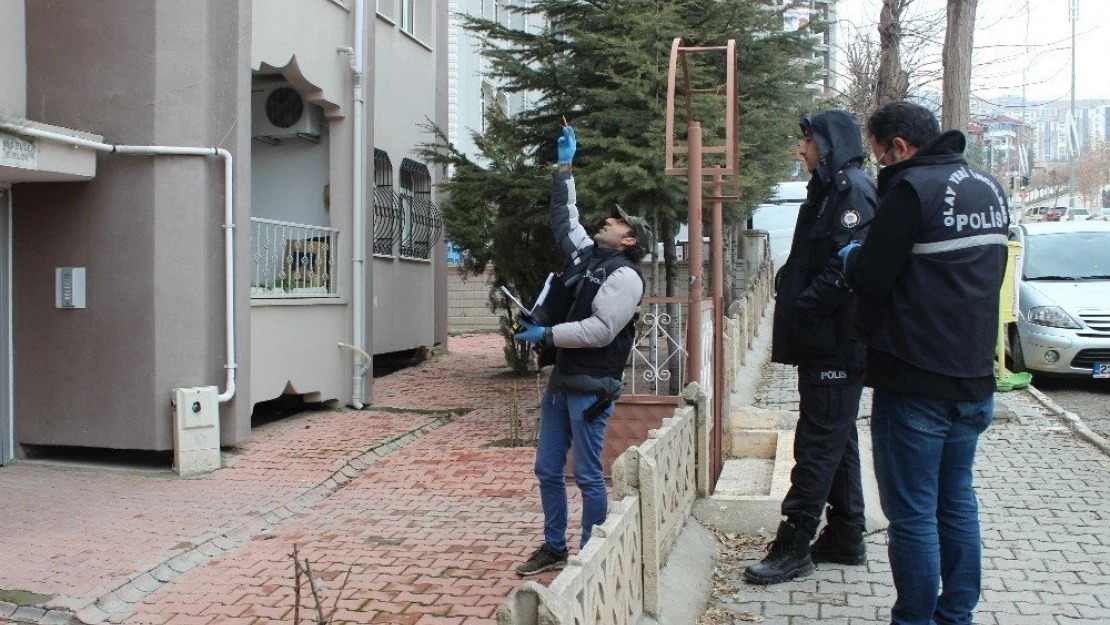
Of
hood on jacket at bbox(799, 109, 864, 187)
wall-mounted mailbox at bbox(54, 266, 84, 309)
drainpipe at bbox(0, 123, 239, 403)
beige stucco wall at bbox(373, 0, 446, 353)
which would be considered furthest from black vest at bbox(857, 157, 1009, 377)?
beige stucco wall at bbox(373, 0, 446, 353)

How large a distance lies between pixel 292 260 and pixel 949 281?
830cm

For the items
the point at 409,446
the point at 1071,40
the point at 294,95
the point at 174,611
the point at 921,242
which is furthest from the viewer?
the point at 1071,40

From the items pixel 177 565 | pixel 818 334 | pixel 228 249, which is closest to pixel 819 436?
pixel 818 334

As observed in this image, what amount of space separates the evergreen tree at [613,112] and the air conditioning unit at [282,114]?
1535 millimetres

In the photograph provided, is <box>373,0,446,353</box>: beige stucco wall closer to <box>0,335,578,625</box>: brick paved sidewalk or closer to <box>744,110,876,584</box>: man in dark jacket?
<box>0,335,578,625</box>: brick paved sidewalk

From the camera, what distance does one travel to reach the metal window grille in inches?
581

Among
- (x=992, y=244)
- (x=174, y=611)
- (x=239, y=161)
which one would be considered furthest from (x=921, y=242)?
(x=239, y=161)

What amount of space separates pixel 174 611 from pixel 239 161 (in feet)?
15.1

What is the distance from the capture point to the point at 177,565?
632 centimetres

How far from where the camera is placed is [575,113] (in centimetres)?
1127

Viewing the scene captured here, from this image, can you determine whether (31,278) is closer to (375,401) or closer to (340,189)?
(340,189)

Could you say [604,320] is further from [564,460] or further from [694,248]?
[694,248]

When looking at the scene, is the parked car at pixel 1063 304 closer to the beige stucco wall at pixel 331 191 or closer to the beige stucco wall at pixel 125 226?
the beige stucco wall at pixel 331 191

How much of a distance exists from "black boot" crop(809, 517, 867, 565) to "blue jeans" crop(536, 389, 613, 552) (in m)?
1.11
